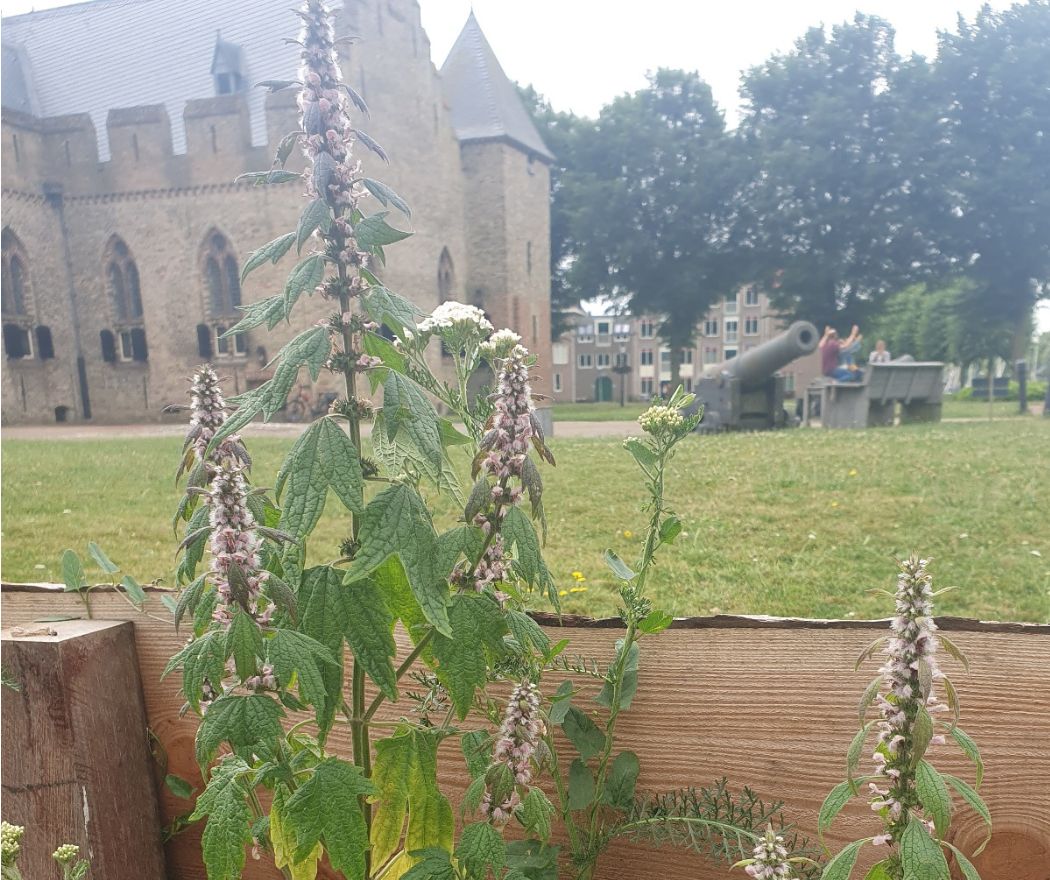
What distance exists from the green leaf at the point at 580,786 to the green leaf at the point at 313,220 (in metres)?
0.79

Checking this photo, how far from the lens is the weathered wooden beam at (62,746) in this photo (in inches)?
45.4

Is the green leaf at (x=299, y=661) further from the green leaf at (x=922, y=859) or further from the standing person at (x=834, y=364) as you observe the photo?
the standing person at (x=834, y=364)

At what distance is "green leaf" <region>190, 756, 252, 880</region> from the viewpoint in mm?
789

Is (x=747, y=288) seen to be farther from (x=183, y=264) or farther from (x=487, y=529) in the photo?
(x=487, y=529)

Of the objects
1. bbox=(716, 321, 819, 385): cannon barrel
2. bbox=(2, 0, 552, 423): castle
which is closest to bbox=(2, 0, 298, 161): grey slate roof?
bbox=(2, 0, 552, 423): castle

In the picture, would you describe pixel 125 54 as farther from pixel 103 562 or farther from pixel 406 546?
pixel 406 546

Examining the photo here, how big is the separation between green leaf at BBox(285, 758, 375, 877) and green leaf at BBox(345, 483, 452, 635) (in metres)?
0.19

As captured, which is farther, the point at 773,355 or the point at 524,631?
the point at 773,355

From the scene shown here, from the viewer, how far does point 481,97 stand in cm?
2775

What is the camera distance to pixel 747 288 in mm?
30828

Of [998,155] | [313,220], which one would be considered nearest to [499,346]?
[313,220]

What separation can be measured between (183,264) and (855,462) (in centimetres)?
2105

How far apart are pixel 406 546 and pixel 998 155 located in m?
30.8

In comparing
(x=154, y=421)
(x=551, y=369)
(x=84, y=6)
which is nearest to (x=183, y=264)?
(x=154, y=421)
